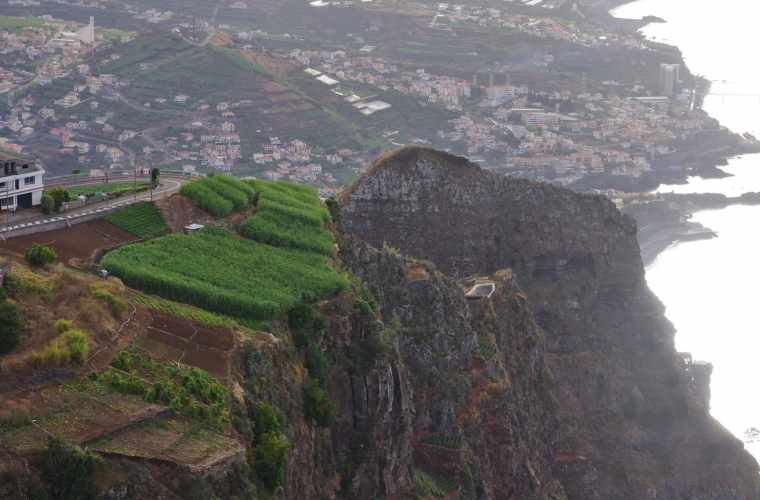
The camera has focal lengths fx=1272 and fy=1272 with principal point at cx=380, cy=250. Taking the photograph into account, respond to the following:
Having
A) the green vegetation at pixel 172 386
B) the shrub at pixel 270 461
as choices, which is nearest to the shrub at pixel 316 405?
the green vegetation at pixel 172 386

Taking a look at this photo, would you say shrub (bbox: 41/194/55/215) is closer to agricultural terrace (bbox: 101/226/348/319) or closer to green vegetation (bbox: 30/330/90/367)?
agricultural terrace (bbox: 101/226/348/319)

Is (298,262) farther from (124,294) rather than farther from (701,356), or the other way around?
(701,356)

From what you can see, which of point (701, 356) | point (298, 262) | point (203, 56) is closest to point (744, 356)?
point (701, 356)

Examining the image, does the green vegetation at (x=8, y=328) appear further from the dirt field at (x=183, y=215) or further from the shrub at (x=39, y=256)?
the dirt field at (x=183, y=215)

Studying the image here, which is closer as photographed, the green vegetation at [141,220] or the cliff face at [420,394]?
the cliff face at [420,394]

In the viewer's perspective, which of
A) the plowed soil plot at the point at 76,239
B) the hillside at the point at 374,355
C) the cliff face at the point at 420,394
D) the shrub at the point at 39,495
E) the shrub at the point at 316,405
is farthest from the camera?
the plowed soil plot at the point at 76,239
